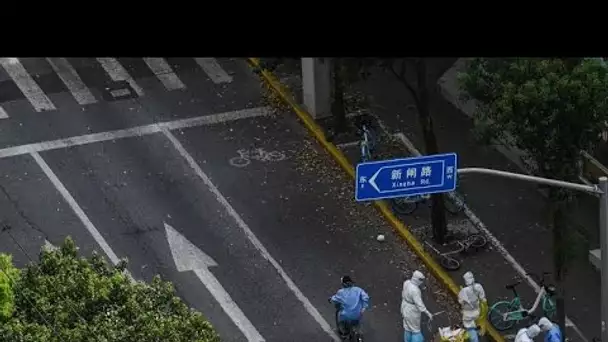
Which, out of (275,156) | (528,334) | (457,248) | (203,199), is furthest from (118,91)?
(528,334)

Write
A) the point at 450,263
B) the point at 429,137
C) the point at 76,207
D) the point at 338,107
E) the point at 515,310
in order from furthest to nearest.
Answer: the point at 338,107 → the point at 76,207 → the point at 450,263 → the point at 429,137 → the point at 515,310

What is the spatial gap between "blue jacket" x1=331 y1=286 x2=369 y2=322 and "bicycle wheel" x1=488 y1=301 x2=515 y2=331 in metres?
1.89

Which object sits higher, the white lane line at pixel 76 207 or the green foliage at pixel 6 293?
the green foliage at pixel 6 293

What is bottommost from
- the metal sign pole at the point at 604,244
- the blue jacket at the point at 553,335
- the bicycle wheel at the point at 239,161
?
the bicycle wheel at the point at 239,161

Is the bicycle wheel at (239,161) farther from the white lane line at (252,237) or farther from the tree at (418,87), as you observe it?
the tree at (418,87)

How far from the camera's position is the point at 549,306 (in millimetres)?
17781

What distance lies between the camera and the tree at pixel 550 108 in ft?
52.9

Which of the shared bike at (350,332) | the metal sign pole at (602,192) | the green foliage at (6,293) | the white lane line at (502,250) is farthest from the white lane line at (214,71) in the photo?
the green foliage at (6,293)

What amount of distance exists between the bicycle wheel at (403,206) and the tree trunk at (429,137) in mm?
882

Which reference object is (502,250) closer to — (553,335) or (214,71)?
(553,335)

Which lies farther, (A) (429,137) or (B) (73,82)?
(B) (73,82)

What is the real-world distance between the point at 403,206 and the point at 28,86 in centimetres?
867

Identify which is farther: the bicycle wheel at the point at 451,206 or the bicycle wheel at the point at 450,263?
the bicycle wheel at the point at 451,206
